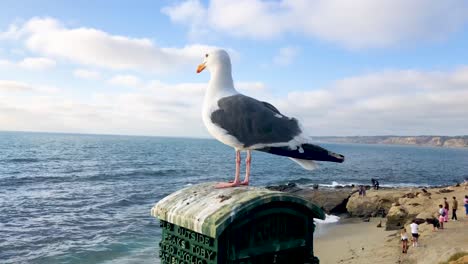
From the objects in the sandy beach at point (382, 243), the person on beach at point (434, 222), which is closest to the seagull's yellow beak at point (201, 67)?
the sandy beach at point (382, 243)

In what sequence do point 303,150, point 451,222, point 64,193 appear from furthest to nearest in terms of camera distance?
point 64,193 < point 451,222 < point 303,150

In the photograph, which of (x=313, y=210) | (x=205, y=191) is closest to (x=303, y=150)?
(x=313, y=210)

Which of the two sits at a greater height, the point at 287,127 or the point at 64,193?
the point at 287,127

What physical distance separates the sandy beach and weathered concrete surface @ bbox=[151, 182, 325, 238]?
32.1ft

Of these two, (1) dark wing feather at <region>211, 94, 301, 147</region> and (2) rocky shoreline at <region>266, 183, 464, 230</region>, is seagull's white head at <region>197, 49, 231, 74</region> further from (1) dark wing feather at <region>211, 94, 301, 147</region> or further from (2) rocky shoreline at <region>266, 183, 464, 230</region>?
(2) rocky shoreline at <region>266, 183, 464, 230</region>

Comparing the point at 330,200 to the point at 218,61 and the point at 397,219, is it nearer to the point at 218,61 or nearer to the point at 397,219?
the point at 397,219

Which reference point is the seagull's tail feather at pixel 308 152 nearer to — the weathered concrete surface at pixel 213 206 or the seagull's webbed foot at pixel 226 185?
the seagull's webbed foot at pixel 226 185

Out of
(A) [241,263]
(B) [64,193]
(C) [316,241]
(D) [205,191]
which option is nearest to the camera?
(A) [241,263]

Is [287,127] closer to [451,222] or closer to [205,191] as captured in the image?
→ [205,191]

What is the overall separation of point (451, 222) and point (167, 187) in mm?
29244

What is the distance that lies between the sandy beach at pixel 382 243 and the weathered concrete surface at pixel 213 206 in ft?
32.1

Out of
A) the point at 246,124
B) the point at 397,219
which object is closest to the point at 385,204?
the point at 397,219

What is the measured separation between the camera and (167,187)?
42.9m

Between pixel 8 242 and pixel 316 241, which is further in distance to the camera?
pixel 316 241
